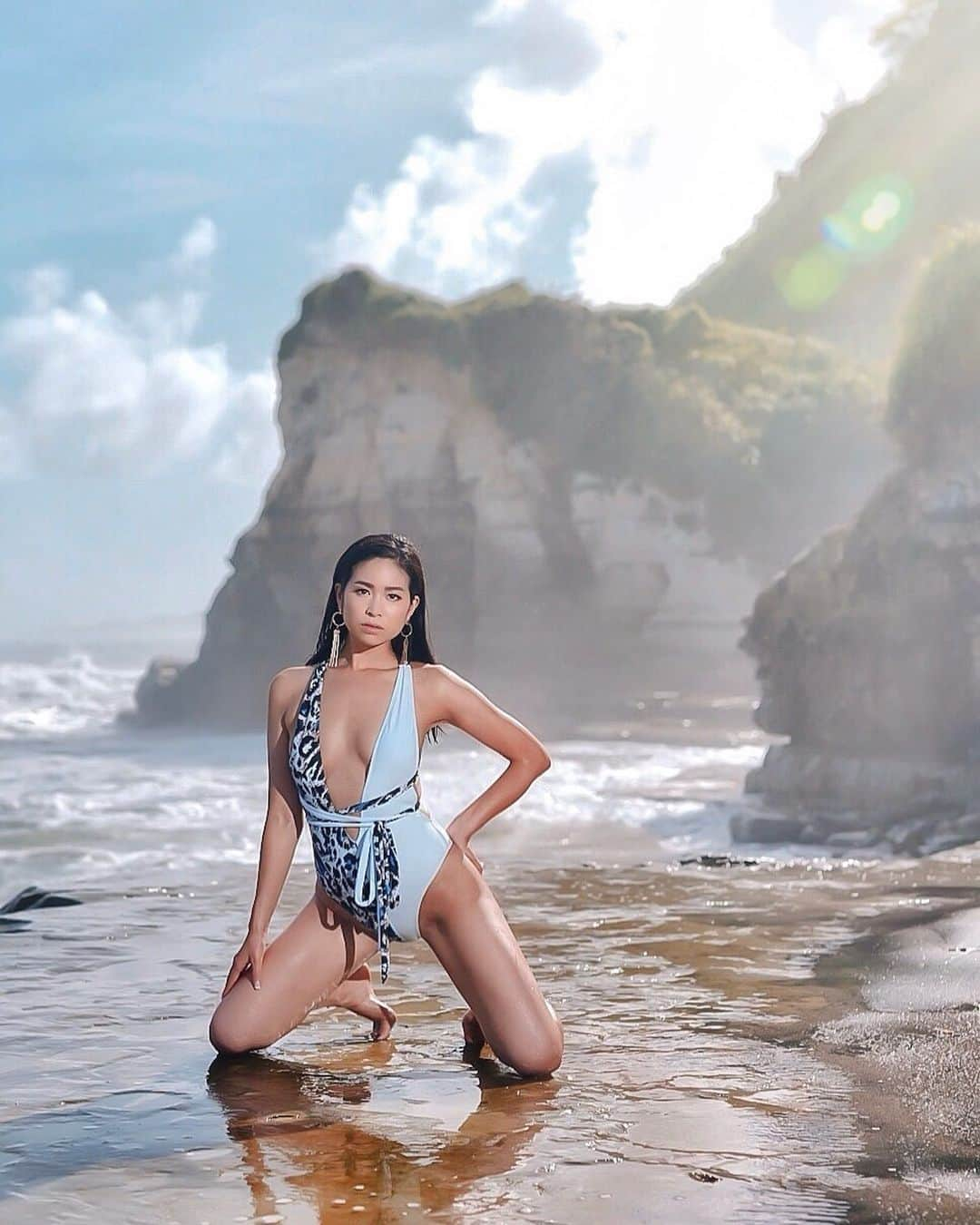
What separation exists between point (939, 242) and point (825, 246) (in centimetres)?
5888

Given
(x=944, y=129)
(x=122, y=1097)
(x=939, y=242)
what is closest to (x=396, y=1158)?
(x=122, y=1097)

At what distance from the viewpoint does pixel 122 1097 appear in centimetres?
373

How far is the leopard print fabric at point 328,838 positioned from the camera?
3.98 m

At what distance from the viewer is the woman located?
3.95 m

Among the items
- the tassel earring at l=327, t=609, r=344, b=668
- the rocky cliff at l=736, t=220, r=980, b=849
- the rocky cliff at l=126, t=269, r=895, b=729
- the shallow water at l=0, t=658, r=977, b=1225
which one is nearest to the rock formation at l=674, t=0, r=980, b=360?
the rocky cliff at l=126, t=269, r=895, b=729

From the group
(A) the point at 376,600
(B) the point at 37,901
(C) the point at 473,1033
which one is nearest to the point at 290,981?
(C) the point at 473,1033

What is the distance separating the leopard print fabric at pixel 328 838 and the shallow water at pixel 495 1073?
18.5 inches

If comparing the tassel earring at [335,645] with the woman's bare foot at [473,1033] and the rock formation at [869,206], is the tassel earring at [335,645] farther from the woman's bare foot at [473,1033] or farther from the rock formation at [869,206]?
the rock formation at [869,206]

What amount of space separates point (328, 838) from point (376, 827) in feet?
0.50

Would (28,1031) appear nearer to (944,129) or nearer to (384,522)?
(384,522)

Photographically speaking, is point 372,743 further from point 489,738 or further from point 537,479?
point 537,479

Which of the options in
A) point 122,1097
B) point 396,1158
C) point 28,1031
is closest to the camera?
point 396,1158

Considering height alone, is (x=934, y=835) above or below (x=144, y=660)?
below

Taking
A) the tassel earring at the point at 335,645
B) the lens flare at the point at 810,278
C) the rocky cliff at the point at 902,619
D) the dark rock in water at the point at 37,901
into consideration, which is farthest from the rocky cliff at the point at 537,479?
the tassel earring at the point at 335,645
